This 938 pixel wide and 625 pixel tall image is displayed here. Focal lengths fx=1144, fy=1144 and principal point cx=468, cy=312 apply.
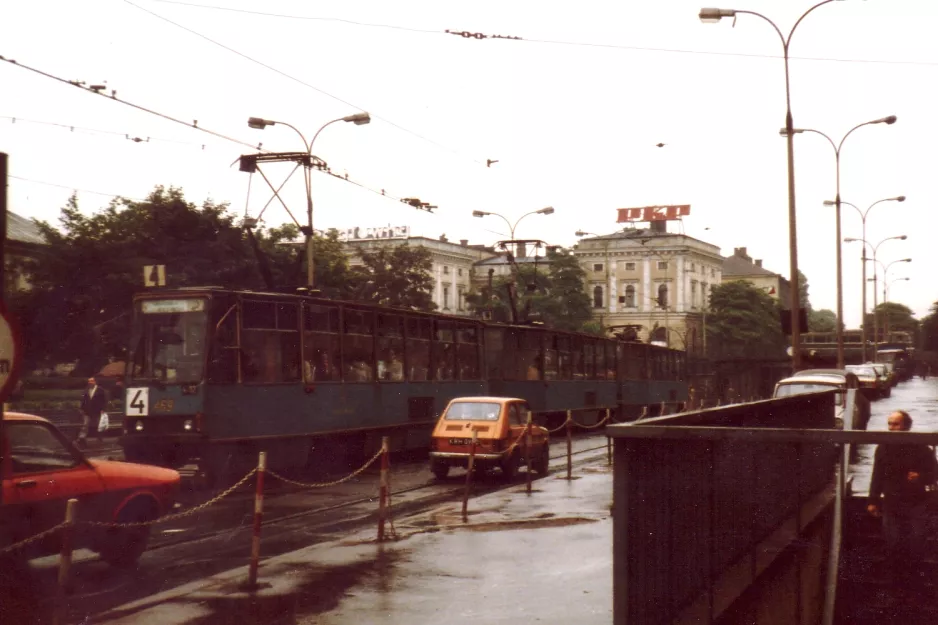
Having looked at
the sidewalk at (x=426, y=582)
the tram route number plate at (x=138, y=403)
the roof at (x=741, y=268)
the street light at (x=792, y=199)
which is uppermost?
the roof at (x=741, y=268)

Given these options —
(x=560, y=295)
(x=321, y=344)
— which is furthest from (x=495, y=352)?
(x=560, y=295)

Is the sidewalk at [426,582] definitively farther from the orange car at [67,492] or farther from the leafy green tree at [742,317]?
the leafy green tree at [742,317]

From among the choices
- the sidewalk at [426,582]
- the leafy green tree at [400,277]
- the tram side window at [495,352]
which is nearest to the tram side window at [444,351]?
the tram side window at [495,352]

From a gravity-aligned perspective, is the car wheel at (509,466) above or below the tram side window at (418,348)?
below

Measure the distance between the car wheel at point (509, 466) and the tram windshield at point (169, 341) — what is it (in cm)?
562

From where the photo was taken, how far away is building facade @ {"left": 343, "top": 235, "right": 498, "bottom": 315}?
107 m

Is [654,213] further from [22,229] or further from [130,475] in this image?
[130,475]

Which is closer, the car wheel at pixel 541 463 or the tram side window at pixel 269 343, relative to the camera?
the tram side window at pixel 269 343

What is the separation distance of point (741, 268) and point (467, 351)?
422 feet

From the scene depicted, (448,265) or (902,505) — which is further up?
(448,265)

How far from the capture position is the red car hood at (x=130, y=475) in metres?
10.3

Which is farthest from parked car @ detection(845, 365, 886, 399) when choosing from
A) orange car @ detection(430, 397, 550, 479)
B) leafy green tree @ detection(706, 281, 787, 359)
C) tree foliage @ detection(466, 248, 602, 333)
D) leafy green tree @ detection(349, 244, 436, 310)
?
leafy green tree @ detection(706, 281, 787, 359)

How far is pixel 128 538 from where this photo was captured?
35.6 feet

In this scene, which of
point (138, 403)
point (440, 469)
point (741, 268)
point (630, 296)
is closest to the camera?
point (138, 403)
